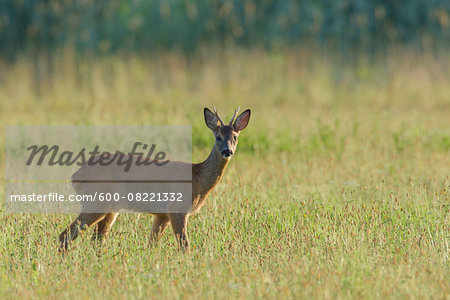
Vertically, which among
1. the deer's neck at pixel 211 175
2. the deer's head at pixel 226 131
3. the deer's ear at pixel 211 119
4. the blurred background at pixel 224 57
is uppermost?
the blurred background at pixel 224 57

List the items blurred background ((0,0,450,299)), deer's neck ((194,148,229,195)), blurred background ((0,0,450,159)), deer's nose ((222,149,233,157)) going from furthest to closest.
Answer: blurred background ((0,0,450,159)) → deer's neck ((194,148,229,195)) → deer's nose ((222,149,233,157)) → blurred background ((0,0,450,299))

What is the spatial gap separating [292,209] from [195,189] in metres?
1.32

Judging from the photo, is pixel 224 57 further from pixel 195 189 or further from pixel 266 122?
pixel 195 189

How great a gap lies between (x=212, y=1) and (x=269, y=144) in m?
9.42

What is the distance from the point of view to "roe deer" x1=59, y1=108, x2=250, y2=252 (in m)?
6.48

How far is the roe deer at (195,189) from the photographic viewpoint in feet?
21.3

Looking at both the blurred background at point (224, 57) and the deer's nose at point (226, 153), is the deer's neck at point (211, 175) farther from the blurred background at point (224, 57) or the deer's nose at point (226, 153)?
the blurred background at point (224, 57)

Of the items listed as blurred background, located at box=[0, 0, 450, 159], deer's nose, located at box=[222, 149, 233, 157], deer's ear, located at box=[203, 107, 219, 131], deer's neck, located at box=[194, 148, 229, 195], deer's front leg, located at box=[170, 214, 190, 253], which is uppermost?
blurred background, located at box=[0, 0, 450, 159]

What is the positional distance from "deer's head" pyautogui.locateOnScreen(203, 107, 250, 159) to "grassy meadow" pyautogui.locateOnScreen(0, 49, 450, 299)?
75 centimetres

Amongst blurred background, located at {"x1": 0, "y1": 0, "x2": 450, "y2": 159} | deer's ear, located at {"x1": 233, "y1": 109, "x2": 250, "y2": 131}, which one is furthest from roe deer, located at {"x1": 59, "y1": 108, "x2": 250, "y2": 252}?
blurred background, located at {"x1": 0, "y1": 0, "x2": 450, "y2": 159}

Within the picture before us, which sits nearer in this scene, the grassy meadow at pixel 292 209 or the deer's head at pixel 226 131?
the grassy meadow at pixel 292 209

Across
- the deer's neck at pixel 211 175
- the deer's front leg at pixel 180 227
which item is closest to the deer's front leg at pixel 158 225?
the deer's front leg at pixel 180 227

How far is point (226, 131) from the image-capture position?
660cm

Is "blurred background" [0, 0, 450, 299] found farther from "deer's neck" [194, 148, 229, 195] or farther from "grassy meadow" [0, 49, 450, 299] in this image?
"deer's neck" [194, 148, 229, 195]
